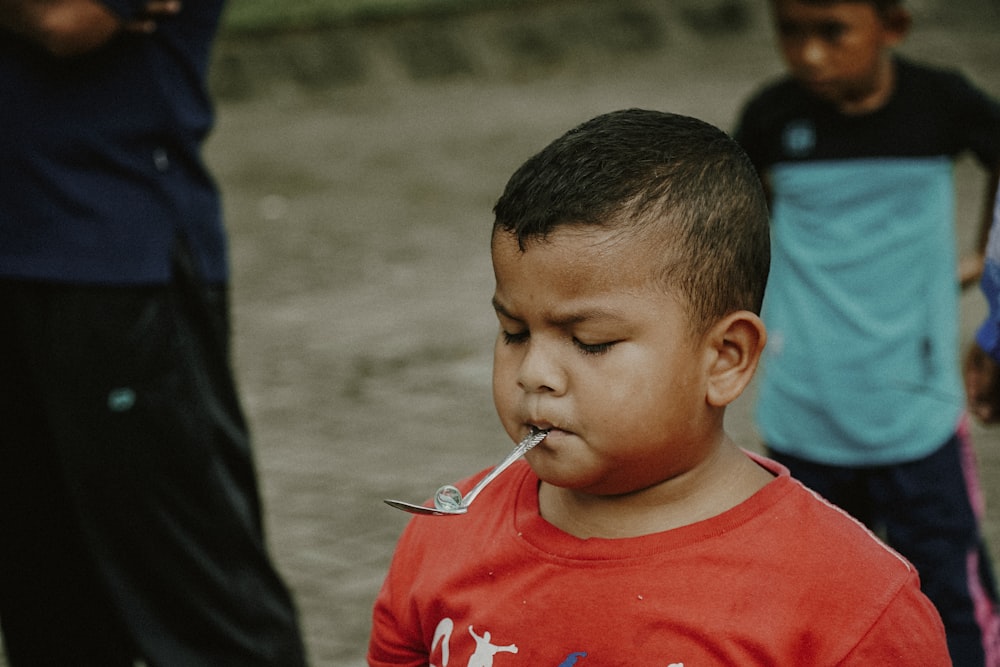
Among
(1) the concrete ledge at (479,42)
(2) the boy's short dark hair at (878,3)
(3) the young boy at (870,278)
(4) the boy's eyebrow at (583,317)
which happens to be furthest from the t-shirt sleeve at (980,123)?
(1) the concrete ledge at (479,42)

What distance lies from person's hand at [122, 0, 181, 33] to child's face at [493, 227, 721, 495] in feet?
4.02

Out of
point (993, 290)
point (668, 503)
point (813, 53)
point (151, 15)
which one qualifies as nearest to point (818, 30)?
Result: point (813, 53)

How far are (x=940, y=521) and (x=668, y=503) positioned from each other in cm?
141

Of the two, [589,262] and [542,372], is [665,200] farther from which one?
[542,372]

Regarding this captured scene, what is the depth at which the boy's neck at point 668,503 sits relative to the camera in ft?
5.26

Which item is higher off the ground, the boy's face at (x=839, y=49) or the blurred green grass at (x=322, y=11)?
the boy's face at (x=839, y=49)

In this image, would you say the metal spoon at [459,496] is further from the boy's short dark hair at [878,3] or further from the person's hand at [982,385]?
the boy's short dark hair at [878,3]

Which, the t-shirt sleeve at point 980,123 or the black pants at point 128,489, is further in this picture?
the t-shirt sleeve at point 980,123

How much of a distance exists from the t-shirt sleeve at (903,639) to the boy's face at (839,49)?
5.67 feet

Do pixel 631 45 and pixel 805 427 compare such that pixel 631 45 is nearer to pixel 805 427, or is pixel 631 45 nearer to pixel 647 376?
pixel 805 427

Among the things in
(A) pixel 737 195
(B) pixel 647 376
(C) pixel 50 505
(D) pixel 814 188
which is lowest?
(C) pixel 50 505

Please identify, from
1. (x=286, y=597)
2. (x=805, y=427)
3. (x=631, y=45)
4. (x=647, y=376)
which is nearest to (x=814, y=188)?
(x=805, y=427)

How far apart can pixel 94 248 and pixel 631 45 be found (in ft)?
36.2

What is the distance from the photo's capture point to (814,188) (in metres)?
3.02
